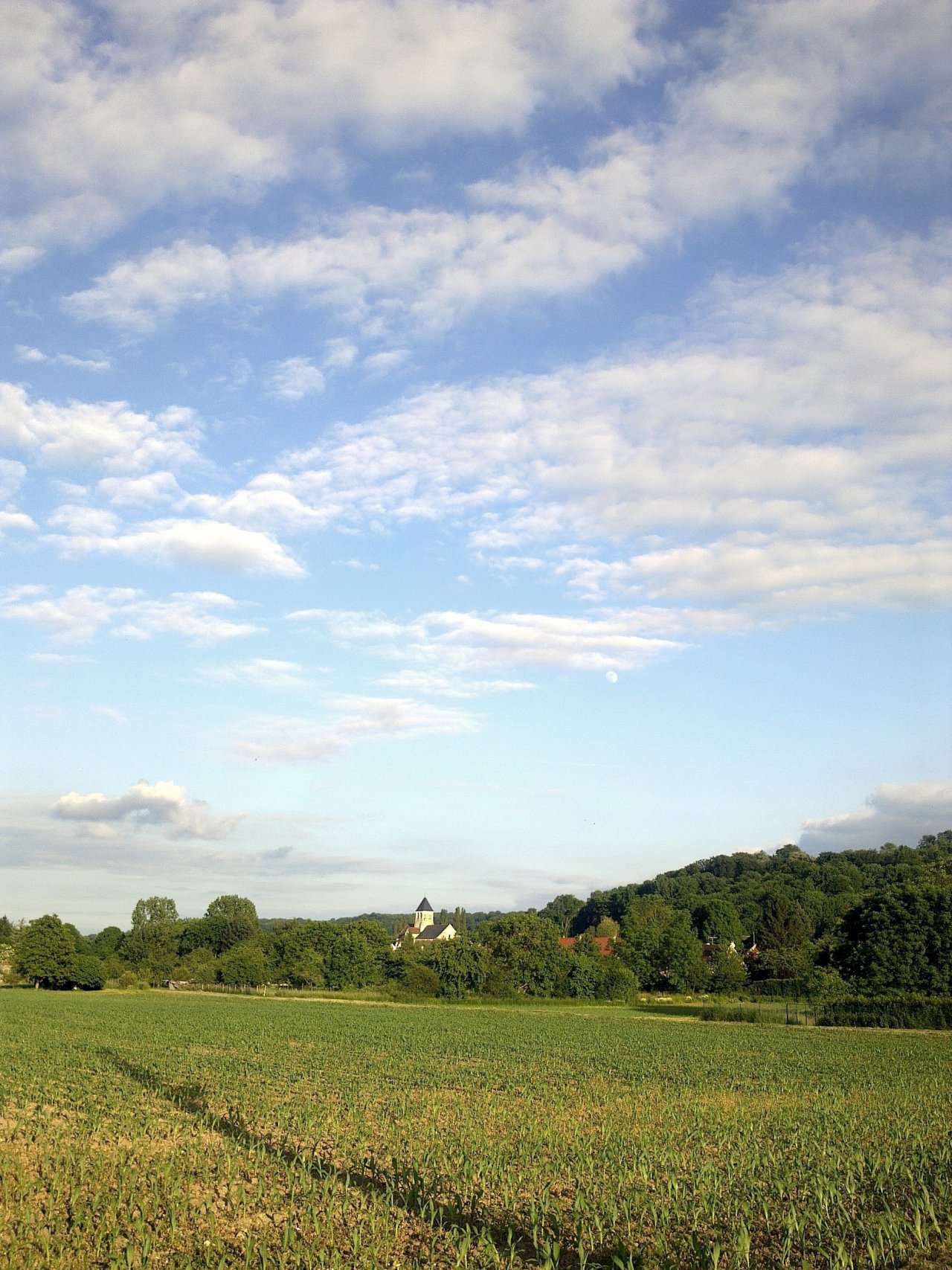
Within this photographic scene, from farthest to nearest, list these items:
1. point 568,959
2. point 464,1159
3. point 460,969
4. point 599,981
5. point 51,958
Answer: point 51,958, point 568,959, point 599,981, point 460,969, point 464,1159

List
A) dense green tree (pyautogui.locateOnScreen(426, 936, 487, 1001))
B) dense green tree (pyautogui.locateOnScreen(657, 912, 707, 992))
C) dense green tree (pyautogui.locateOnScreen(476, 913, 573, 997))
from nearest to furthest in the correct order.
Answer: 1. dense green tree (pyautogui.locateOnScreen(426, 936, 487, 1001))
2. dense green tree (pyautogui.locateOnScreen(476, 913, 573, 997))
3. dense green tree (pyautogui.locateOnScreen(657, 912, 707, 992))

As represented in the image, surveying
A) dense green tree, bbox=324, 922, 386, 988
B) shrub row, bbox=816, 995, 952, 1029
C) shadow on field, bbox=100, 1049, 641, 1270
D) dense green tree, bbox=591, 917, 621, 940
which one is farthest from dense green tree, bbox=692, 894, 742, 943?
shadow on field, bbox=100, 1049, 641, 1270

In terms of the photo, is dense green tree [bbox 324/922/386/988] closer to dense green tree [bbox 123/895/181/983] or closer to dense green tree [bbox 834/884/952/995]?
dense green tree [bbox 123/895/181/983]

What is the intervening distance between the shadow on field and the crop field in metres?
0.06

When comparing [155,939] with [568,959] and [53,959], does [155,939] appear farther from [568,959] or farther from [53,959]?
[568,959]

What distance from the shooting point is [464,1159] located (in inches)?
639

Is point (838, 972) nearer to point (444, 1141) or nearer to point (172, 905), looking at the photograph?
point (444, 1141)

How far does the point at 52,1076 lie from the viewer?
29047mm

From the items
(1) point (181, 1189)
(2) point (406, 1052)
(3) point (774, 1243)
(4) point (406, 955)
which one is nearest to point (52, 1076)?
(2) point (406, 1052)

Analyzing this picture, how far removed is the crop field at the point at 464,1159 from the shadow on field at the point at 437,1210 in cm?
6

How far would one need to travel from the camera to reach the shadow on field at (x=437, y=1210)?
1180 centimetres

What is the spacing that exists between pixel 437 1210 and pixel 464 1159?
8.60ft

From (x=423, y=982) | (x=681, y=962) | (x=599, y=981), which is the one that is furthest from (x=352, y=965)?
(x=681, y=962)

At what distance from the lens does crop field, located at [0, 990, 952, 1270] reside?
12.1 metres
